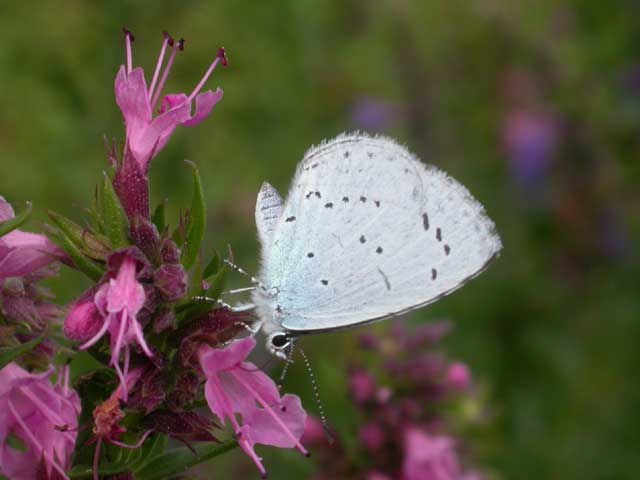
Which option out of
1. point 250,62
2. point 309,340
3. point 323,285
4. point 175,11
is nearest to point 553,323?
point 309,340

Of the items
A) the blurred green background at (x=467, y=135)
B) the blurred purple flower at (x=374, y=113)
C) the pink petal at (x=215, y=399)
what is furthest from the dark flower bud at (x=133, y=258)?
the blurred purple flower at (x=374, y=113)

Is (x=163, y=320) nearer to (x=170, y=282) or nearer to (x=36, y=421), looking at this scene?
(x=170, y=282)

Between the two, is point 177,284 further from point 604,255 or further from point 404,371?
point 604,255

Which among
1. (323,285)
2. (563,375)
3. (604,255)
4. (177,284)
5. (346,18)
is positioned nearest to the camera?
(177,284)

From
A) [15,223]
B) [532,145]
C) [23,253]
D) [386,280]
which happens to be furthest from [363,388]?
[532,145]

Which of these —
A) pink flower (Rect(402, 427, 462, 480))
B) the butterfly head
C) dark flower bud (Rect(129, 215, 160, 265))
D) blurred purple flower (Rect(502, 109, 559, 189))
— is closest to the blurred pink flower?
pink flower (Rect(402, 427, 462, 480))

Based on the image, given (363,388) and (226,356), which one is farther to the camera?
(363,388)

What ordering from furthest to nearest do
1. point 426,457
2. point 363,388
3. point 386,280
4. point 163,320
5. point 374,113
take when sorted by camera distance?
point 374,113, point 363,388, point 426,457, point 386,280, point 163,320
